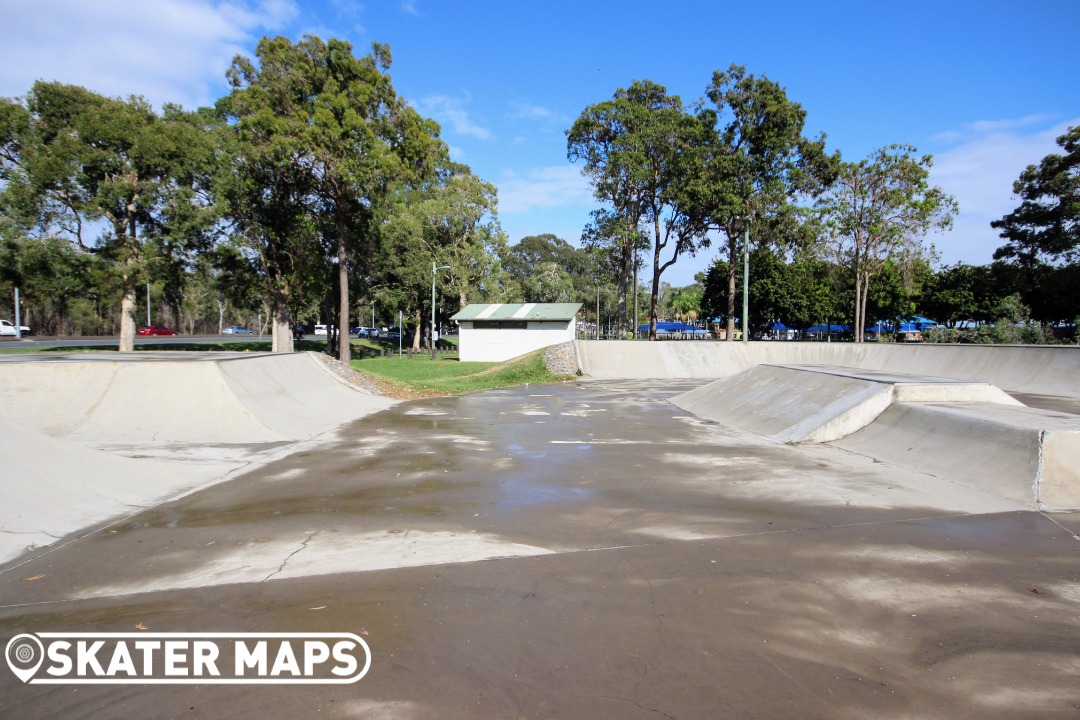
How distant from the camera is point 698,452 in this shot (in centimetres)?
1002

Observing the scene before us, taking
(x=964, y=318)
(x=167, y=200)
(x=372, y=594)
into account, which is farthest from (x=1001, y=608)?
(x=964, y=318)

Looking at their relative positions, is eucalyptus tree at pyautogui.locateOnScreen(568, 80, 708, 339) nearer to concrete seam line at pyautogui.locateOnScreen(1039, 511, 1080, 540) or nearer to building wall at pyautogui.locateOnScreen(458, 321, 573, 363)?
building wall at pyautogui.locateOnScreen(458, 321, 573, 363)

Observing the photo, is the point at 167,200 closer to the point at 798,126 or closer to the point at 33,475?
the point at 33,475

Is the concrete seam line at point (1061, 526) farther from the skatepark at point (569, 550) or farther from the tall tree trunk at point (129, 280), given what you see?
the tall tree trunk at point (129, 280)

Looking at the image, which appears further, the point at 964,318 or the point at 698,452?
the point at 964,318

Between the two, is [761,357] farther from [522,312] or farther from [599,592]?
[599,592]

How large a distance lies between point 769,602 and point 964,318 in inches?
2562

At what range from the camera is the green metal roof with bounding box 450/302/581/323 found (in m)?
40.8

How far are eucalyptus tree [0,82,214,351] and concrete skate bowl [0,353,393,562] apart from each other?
19.8 m

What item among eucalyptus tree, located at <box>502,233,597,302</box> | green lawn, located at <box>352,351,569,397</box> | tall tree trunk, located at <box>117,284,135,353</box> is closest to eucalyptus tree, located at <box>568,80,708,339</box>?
green lawn, located at <box>352,351,569,397</box>

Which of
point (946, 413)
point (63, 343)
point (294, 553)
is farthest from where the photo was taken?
point (63, 343)

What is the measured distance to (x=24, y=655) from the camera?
12.0 ft

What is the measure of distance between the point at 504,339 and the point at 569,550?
36186 millimetres

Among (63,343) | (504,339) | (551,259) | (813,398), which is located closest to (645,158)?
(504,339)
